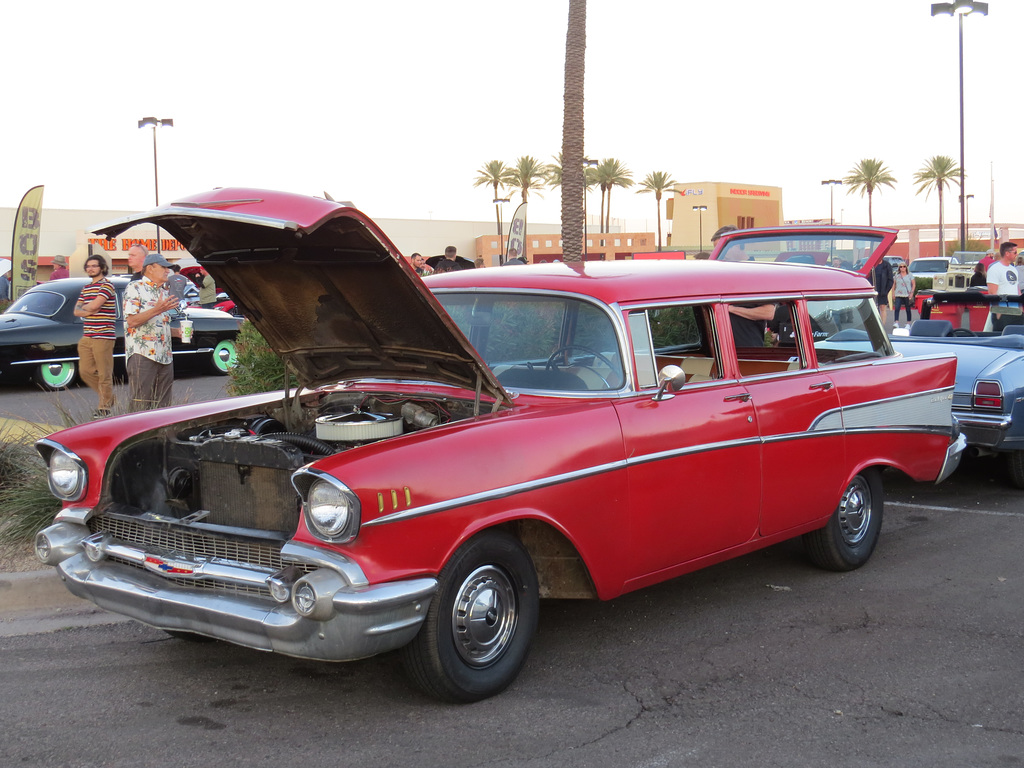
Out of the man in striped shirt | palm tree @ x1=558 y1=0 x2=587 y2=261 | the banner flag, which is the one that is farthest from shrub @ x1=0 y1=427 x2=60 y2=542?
the banner flag

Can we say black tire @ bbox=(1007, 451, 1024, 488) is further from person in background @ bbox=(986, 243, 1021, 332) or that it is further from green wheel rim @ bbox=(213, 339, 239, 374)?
green wheel rim @ bbox=(213, 339, 239, 374)

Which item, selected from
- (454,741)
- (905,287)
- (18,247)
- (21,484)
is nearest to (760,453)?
(454,741)

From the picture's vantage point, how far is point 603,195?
65.3 metres

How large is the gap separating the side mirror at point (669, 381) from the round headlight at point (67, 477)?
243cm

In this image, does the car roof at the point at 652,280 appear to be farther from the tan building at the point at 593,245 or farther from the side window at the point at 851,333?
the tan building at the point at 593,245

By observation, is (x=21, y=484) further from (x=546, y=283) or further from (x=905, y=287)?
(x=905, y=287)

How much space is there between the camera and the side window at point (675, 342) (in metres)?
4.48

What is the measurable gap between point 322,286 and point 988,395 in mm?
5103

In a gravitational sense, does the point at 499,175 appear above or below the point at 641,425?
above

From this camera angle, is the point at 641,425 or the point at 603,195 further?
the point at 603,195

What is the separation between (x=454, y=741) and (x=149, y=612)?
1234mm

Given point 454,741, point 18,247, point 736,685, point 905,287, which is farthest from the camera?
point 905,287

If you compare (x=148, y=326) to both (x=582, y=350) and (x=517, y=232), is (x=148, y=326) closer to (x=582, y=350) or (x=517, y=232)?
(x=582, y=350)

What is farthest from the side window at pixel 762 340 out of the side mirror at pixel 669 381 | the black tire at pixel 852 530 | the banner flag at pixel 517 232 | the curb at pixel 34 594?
the banner flag at pixel 517 232
